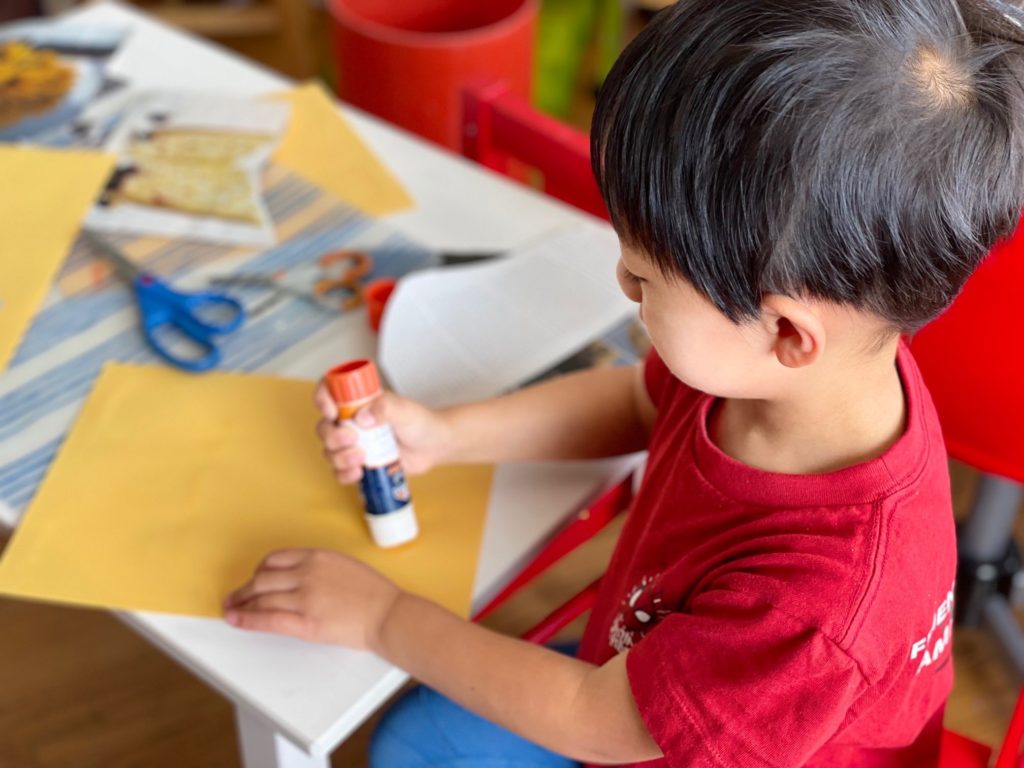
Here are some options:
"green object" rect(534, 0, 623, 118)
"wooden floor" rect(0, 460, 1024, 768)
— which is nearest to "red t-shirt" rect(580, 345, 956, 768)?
"wooden floor" rect(0, 460, 1024, 768)

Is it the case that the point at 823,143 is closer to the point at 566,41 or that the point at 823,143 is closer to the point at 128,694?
the point at 128,694

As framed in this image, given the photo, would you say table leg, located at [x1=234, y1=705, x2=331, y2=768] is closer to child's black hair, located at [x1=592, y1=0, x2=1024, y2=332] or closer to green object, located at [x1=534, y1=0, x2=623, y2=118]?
child's black hair, located at [x1=592, y1=0, x2=1024, y2=332]

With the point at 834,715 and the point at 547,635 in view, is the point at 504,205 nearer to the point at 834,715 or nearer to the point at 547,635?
the point at 547,635

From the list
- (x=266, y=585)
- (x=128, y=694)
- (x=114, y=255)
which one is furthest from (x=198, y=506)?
(x=128, y=694)

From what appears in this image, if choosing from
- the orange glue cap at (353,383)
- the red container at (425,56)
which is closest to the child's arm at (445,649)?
the orange glue cap at (353,383)

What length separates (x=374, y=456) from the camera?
0.72m

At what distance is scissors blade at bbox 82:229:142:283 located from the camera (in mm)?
968

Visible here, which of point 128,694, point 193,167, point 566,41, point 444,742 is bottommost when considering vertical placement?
point 128,694

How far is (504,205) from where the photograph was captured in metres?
1.06

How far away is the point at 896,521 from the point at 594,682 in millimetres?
195

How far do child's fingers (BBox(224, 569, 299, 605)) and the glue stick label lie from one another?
0.07 m

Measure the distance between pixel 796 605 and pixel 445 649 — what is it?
22 centimetres

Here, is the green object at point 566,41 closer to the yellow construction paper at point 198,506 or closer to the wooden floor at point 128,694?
the wooden floor at point 128,694

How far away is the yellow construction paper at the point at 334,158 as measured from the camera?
3.52ft
